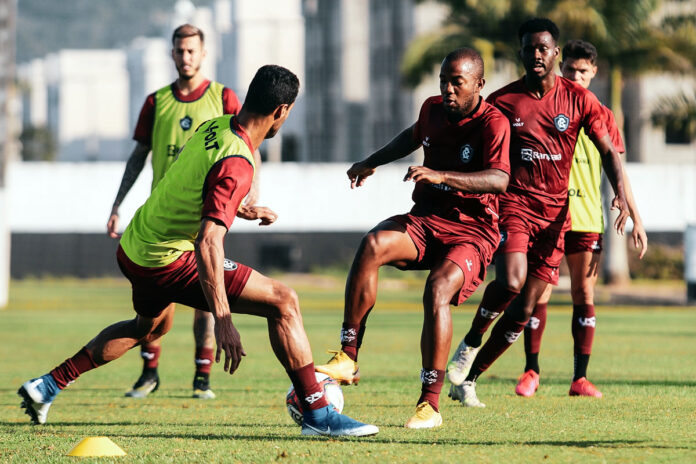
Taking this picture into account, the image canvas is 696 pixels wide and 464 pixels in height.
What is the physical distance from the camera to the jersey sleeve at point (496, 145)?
703 cm

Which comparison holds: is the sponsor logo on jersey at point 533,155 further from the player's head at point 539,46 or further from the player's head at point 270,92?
the player's head at point 270,92

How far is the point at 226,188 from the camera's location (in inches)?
227

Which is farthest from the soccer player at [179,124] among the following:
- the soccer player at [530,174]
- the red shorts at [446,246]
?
the red shorts at [446,246]

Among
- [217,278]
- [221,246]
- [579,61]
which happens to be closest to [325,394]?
[217,278]

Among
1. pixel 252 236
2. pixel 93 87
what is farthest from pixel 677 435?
pixel 93 87

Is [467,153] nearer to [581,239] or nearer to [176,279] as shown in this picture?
[176,279]

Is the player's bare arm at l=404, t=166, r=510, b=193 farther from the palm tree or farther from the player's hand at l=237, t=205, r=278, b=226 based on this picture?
the palm tree

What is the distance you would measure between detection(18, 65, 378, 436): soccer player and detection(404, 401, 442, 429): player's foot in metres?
0.50

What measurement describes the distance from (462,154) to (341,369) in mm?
1533

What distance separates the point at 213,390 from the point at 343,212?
27.6 metres

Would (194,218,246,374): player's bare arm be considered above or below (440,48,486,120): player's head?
below

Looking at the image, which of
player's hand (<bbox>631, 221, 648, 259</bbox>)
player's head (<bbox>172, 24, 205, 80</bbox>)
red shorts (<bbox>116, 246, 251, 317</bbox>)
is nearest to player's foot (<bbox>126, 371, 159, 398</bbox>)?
player's head (<bbox>172, 24, 205, 80</bbox>)

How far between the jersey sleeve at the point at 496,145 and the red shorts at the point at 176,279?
1693mm

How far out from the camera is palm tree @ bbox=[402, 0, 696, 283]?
29.1 meters
